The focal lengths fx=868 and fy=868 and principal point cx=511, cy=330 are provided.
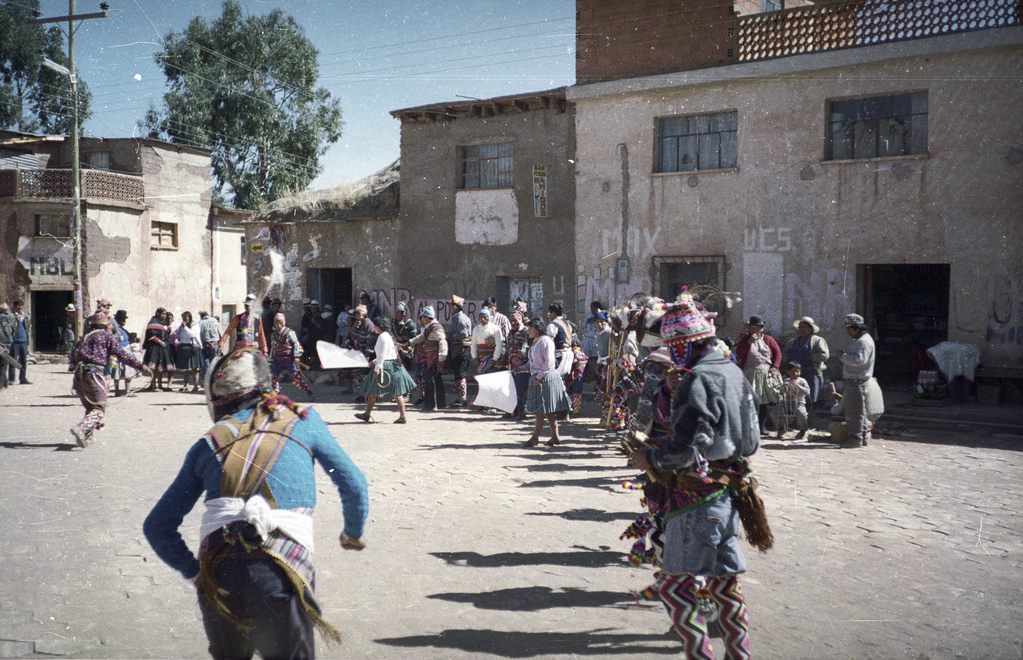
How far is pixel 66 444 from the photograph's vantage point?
38.6ft

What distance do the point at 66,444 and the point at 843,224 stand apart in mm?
13771

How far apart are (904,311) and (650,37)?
8108mm

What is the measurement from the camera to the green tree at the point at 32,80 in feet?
100

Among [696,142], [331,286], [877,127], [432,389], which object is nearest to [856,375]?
[877,127]

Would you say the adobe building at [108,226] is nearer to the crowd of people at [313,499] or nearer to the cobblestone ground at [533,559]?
the cobblestone ground at [533,559]

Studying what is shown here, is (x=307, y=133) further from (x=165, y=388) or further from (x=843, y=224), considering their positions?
(x=843, y=224)

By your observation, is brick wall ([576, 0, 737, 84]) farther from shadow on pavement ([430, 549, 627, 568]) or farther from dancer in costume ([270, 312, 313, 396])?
shadow on pavement ([430, 549, 627, 568])

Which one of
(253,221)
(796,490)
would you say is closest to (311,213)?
(253,221)

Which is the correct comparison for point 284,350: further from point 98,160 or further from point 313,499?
point 98,160

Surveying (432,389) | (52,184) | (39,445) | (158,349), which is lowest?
(39,445)

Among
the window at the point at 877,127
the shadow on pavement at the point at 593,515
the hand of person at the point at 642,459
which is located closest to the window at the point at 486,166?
the window at the point at 877,127

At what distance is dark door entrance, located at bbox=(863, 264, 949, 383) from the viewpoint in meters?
18.0

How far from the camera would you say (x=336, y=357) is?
15984 mm

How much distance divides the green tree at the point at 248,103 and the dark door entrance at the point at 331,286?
880 centimetres
